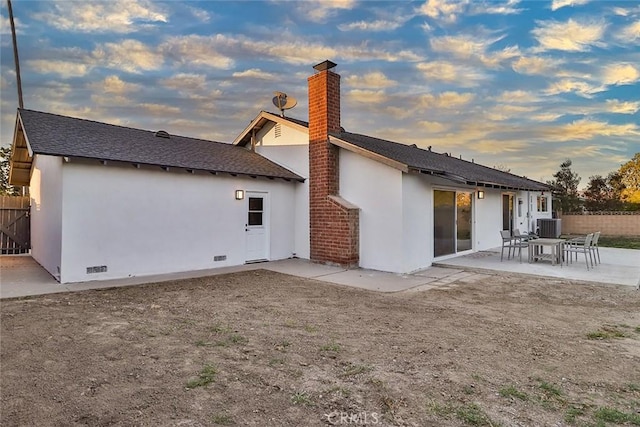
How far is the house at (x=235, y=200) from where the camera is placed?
8.05 m

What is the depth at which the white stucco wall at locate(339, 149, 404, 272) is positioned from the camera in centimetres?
919

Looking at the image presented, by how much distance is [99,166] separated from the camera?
8078mm

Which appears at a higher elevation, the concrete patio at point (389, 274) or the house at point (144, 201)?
the house at point (144, 201)

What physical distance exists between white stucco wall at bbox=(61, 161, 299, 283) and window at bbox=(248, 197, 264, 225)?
289 millimetres

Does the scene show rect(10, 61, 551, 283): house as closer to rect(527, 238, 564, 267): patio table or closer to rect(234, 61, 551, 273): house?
rect(234, 61, 551, 273): house

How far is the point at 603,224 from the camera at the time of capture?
20.5 meters

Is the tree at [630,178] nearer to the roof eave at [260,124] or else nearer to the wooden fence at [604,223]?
the wooden fence at [604,223]

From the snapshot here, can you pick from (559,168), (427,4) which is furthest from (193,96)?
(559,168)

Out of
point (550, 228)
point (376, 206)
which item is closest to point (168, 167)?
point (376, 206)

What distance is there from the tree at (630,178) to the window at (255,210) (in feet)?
85.6

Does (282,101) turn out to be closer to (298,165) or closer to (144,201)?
(298,165)

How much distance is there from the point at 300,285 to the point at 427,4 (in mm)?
9813

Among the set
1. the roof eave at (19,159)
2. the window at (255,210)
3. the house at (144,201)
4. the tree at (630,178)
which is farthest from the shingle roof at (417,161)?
the tree at (630,178)

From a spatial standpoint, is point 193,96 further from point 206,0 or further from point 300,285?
point 300,285
